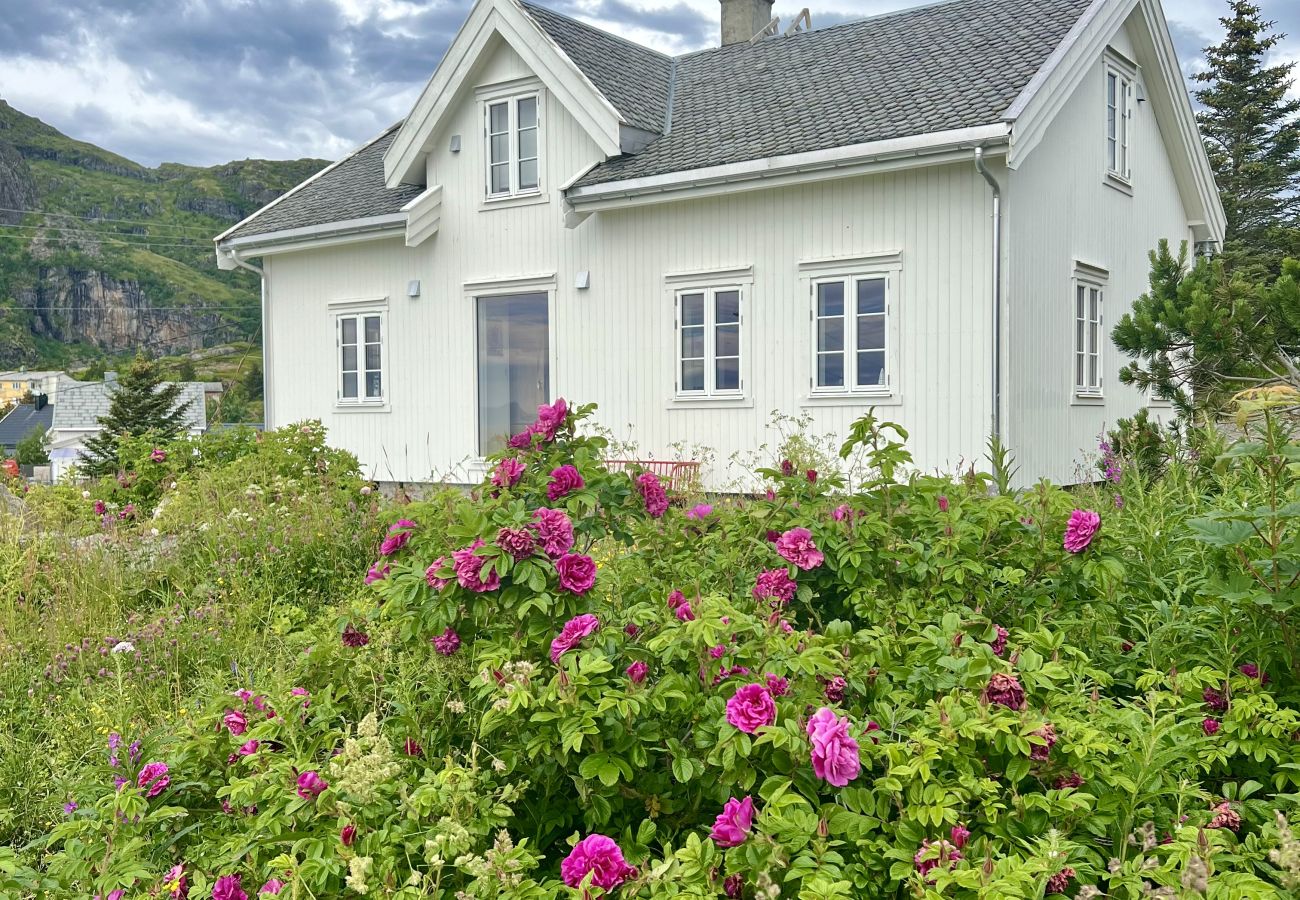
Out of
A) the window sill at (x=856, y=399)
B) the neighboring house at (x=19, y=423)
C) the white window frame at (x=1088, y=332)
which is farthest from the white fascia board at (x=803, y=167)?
the neighboring house at (x=19, y=423)

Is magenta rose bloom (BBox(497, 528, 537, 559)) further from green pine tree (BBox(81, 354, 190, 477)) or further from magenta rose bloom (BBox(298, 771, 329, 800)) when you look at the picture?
green pine tree (BBox(81, 354, 190, 477))

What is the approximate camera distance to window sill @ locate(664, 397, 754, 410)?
37.5ft

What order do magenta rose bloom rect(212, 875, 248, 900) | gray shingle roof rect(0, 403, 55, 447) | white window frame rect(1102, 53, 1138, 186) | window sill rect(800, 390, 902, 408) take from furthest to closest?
gray shingle roof rect(0, 403, 55, 447), white window frame rect(1102, 53, 1138, 186), window sill rect(800, 390, 902, 408), magenta rose bloom rect(212, 875, 248, 900)

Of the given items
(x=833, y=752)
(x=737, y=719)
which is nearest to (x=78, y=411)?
(x=737, y=719)

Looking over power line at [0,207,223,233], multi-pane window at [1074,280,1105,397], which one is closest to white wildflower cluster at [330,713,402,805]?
multi-pane window at [1074,280,1105,397]

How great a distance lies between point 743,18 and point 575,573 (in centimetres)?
1655

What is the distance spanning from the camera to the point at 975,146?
30.6 ft

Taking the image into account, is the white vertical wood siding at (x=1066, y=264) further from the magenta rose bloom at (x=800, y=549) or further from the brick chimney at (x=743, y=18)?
the magenta rose bloom at (x=800, y=549)

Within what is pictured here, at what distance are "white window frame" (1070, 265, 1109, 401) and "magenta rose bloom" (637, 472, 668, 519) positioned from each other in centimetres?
975

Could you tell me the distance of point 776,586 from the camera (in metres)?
2.84

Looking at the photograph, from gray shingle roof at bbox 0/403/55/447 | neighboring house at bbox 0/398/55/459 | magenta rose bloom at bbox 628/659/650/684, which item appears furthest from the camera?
gray shingle roof at bbox 0/403/55/447

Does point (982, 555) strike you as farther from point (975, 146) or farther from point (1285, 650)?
point (975, 146)

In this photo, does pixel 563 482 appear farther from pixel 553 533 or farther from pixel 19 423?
pixel 19 423

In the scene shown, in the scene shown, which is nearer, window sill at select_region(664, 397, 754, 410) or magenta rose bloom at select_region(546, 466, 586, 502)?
magenta rose bloom at select_region(546, 466, 586, 502)
